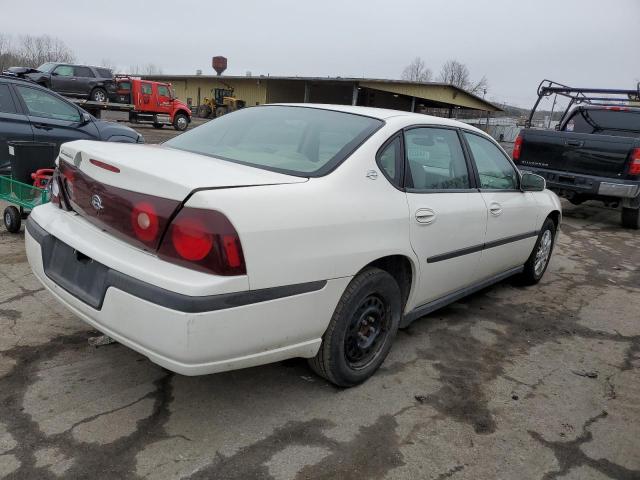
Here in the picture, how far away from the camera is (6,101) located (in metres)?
6.73

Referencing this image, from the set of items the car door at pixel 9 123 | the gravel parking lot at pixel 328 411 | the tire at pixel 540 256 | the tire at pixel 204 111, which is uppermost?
the car door at pixel 9 123

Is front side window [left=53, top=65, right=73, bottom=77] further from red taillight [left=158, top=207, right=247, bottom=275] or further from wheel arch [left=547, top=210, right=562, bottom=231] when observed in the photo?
red taillight [left=158, top=207, right=247, bottom=275]

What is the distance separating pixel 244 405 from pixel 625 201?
315 inches

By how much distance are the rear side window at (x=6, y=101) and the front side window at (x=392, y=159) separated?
19.2 ft

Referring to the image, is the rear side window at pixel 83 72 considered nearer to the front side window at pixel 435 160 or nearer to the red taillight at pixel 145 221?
the front side window at pixel 435 160

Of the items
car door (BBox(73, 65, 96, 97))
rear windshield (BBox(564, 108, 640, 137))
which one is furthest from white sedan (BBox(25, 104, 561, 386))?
car door (BBox(73, 65, 96, 97))

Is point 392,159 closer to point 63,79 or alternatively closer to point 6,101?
point 6,101

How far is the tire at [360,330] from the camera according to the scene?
267 centimetres

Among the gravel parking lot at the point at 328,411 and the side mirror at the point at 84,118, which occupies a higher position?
the side mirror at the point at 84,118

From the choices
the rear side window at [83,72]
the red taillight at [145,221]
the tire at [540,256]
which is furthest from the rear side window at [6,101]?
the rear side window at [83,72]

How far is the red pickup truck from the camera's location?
78.6ft

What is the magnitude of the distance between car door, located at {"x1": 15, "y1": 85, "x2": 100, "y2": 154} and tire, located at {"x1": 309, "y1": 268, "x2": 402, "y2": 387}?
555cm

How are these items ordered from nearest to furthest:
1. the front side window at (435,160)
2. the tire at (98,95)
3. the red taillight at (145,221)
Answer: the red taillight at (145,221)
the front side window at (435,160)
the tire at (98,95)

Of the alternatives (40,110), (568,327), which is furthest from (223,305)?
(40,110)
